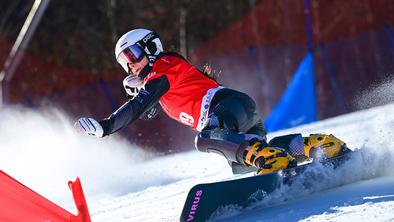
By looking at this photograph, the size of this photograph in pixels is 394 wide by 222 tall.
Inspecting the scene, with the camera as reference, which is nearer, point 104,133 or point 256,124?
point 104,133

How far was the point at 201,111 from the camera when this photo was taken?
4.59m

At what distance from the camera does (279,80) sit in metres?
12.7

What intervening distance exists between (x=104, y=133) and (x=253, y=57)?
8465 mm

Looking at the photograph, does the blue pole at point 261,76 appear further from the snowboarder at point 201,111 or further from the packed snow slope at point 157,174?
the snowboarder at point 201,111

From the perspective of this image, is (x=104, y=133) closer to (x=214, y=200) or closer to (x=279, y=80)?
(x=214, y=200)

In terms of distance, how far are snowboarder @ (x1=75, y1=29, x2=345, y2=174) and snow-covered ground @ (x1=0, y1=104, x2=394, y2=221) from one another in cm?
29

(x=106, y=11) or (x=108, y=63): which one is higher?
(x=106, y=11)

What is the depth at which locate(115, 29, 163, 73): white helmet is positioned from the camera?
4660 mm

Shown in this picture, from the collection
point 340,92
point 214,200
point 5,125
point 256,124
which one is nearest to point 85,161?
point 5,125

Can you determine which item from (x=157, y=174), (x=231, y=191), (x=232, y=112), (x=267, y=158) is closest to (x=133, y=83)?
(x=232, y=112)

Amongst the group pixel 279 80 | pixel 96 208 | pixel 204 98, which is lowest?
pixel 96 208

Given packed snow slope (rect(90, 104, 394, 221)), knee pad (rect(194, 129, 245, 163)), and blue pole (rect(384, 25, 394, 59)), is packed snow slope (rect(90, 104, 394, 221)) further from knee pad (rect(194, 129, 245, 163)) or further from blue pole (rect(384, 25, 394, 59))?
blue pole (rect(384, 25, 394, 59))

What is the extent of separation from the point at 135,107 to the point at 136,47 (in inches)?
21.1

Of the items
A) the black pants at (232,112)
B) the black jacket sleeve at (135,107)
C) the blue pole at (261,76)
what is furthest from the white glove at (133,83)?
the blue pole at (261,76)
